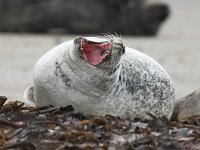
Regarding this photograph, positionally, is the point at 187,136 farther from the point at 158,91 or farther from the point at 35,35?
the point at 35,35

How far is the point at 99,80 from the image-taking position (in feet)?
16.4

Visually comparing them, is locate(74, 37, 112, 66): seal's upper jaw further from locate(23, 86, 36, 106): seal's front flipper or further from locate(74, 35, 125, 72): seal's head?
locate(23, 86, 36, 106): seal's front flipper

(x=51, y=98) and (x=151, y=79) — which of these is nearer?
(x=51, y=98)

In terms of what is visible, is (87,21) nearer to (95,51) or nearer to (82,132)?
(95,51)

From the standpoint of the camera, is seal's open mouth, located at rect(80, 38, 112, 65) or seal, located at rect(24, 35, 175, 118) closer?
seal's open mouth, located at rect(80, 38, 112, 65)

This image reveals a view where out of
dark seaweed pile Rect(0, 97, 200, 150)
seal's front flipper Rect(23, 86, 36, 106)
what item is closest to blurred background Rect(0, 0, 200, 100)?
seal's front flipper Rect(23, 86, 36, 106)

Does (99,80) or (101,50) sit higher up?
(101,50)

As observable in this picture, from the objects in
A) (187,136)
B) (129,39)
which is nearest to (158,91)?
(187,136)

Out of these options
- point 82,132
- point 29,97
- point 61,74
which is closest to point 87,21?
point 29,97

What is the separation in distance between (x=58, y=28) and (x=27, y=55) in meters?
3.56

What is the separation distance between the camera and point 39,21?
14836 millimetres

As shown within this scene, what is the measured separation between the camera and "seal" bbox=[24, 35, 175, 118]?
190 inches

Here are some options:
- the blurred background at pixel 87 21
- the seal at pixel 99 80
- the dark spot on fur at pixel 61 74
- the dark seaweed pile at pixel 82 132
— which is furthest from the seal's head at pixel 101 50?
the blurred background at pixel 87 21

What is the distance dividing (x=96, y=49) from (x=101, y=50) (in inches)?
1.3
